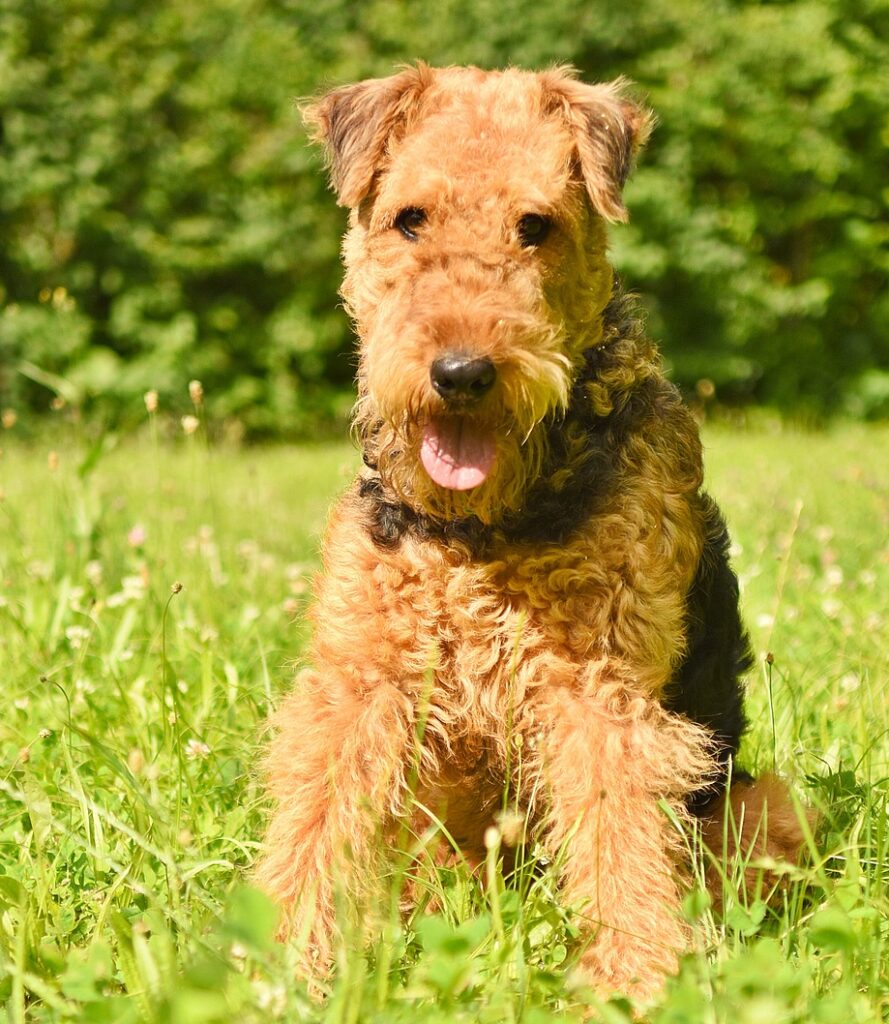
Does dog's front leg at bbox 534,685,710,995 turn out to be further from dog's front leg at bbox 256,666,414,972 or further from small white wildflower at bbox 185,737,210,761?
small white wildflower at bbox 185,737,210,761

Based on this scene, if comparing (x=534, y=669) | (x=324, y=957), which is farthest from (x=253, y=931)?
(x=534, y=669)

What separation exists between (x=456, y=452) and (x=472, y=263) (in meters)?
0.36

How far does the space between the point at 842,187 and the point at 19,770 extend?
1132 cm

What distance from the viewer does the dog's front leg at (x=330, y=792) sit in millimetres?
2094

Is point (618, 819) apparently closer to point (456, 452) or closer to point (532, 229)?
point (456, 452)

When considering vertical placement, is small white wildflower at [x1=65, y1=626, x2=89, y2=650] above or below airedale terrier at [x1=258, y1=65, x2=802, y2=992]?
below

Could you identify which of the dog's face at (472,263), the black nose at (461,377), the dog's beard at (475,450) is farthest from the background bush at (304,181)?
the black nose at (461,377)

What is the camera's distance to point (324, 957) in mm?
2068

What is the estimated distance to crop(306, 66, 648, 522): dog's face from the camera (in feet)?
6.56

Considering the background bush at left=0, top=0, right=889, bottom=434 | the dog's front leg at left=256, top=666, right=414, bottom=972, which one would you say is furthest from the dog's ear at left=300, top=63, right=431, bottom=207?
the background bush at left=0, top=0, right=889, bottom=434

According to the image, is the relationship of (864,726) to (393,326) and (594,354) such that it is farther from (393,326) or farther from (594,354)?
(393,326)

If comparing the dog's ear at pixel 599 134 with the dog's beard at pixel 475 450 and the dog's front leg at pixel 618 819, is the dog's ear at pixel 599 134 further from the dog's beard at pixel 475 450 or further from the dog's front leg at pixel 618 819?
the dog's front leg at pixel 618 819

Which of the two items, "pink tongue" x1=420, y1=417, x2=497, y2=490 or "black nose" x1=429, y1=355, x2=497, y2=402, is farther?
"pink tongue" x1=420, y1=417, x2=497, y2=490

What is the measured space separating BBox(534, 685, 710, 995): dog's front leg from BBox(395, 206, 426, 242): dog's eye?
947 mm
